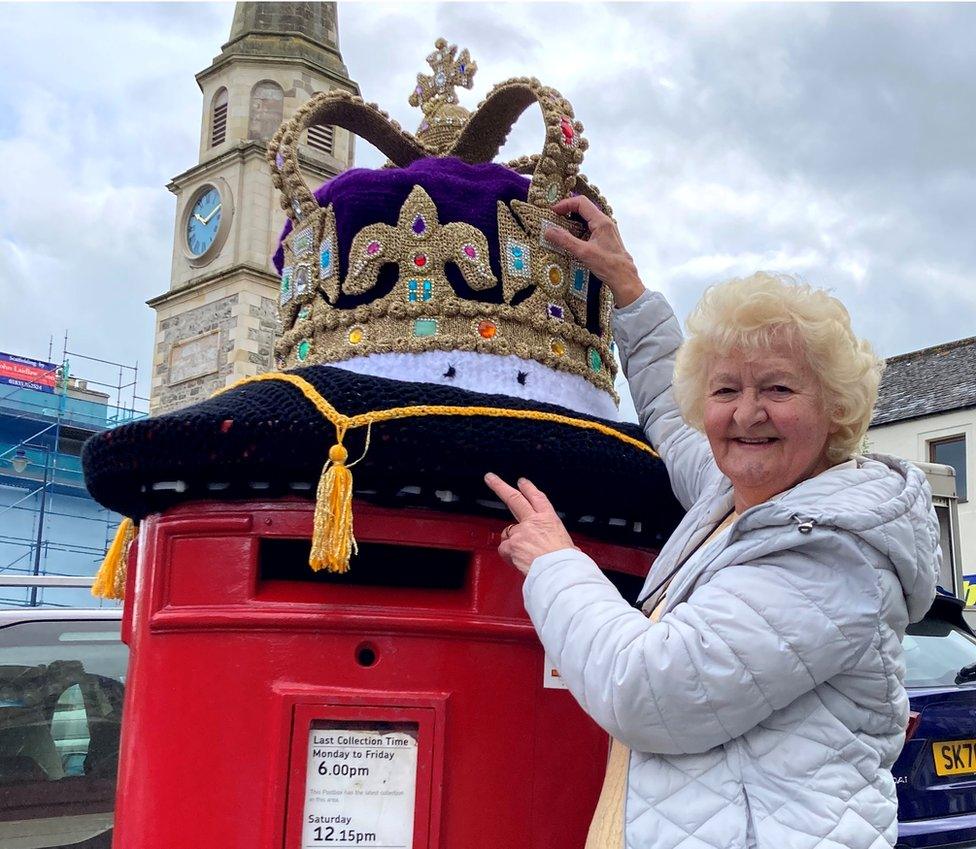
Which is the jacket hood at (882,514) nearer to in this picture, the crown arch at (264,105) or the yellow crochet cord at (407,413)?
the yellow crochet cord at (407,413)

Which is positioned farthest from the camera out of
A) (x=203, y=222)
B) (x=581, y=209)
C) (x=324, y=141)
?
(x=203, y=222)

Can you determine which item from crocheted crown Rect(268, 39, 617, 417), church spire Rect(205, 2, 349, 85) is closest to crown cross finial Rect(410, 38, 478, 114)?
crocheted crown Rect(268, 39, 617, 417)

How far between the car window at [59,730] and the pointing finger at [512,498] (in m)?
2.37

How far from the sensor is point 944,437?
1302 cm

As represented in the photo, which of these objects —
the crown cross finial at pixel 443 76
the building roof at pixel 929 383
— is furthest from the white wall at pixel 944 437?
the crown cross finial at pixel 443 76

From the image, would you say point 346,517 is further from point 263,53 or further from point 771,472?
point 263,53

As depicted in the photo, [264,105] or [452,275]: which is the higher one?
[264,105]

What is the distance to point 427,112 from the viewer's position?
2.15 metres

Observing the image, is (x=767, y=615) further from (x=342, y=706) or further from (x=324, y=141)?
(x=324, y=141)

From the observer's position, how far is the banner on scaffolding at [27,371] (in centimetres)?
2336

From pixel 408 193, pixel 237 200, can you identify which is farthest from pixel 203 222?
pixel 408 193

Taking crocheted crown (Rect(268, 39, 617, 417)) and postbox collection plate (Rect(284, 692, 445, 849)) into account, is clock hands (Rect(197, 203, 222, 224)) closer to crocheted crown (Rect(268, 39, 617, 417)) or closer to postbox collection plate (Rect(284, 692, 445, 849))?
crocheted crown (Rect(268, 39, 617, 417))

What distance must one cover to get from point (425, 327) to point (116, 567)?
2.53 ft

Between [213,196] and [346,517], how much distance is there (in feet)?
70.6
